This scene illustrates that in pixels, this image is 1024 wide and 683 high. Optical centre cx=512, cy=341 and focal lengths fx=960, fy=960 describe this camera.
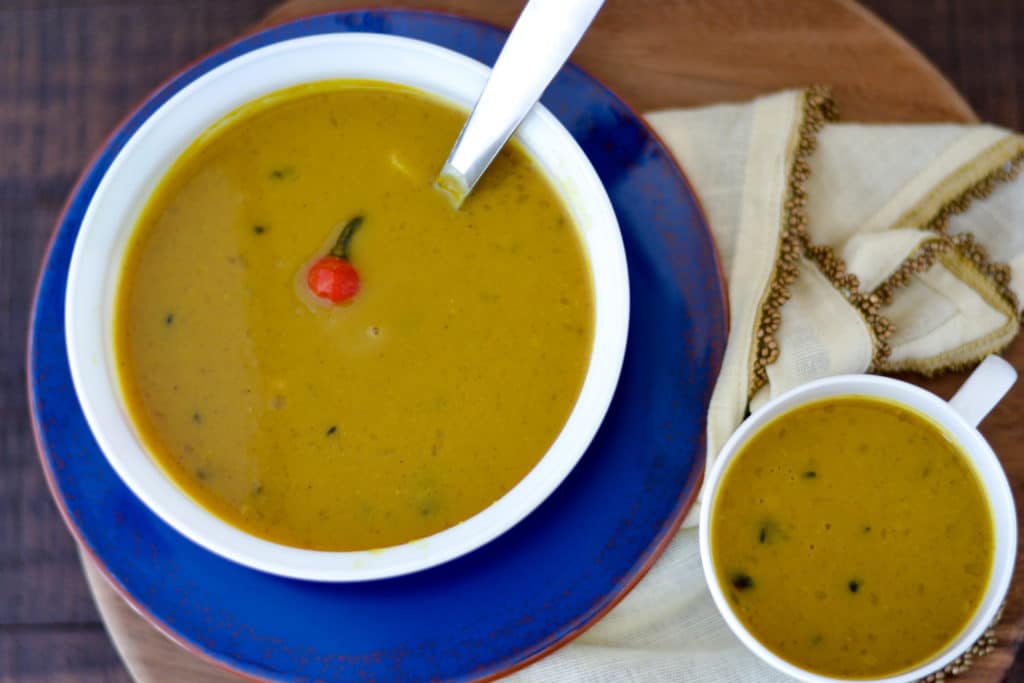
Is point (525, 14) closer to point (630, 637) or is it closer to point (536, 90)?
point (536, 90)

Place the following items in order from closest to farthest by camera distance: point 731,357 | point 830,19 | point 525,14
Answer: point 525,14
point 731,357
point 830,19

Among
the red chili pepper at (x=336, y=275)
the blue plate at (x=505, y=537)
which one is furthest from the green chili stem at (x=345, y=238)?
the blue plate at (x=505, y=537)

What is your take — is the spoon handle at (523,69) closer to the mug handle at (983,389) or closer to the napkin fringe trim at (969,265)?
the napkin fringe trim at (969,265)

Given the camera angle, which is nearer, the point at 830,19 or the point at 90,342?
the point at 90,342

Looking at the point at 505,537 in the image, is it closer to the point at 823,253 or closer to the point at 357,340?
the point at 357,340

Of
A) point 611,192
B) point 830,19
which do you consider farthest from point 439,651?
point 830,19

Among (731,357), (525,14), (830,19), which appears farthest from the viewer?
(830,19)

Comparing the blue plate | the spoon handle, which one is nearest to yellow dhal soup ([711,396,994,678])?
the blue plate

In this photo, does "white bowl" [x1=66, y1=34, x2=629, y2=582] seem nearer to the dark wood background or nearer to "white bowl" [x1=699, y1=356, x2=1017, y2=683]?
"white bowl" [x1=699, y1=356, x2=1017, y2=683]

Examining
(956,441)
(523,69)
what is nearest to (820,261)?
(956,441)
